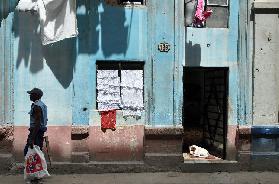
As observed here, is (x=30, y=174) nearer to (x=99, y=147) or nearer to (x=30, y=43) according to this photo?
(x=99, y=147)

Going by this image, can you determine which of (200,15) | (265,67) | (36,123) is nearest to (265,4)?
(265,67)

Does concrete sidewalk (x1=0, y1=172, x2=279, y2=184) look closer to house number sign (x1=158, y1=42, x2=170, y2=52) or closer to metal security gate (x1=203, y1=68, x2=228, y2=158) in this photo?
metal security gate (x1=203, y1=68, x2=228, y2=158)

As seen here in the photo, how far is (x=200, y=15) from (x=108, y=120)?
3395mm

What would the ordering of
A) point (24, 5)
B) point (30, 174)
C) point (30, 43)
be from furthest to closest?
point (30, 43)
point (24, 5)
point (30, 174)

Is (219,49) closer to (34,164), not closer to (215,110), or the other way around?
(215,110)

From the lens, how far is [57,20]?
979cm

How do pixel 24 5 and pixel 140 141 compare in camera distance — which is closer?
pixel 24 5

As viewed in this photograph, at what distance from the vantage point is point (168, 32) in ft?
34.2

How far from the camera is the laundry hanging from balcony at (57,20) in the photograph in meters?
9.66

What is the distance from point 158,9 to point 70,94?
3.03 metres

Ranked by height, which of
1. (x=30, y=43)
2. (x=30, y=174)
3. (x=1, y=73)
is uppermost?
(x=30, y=43)

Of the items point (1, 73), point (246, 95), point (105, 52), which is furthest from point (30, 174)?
point (246, 95)

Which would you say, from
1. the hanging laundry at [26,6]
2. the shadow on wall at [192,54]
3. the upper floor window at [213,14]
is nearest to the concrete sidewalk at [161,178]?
the shadow on wall at [192,54]

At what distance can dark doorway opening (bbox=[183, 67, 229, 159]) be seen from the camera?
435 inches
